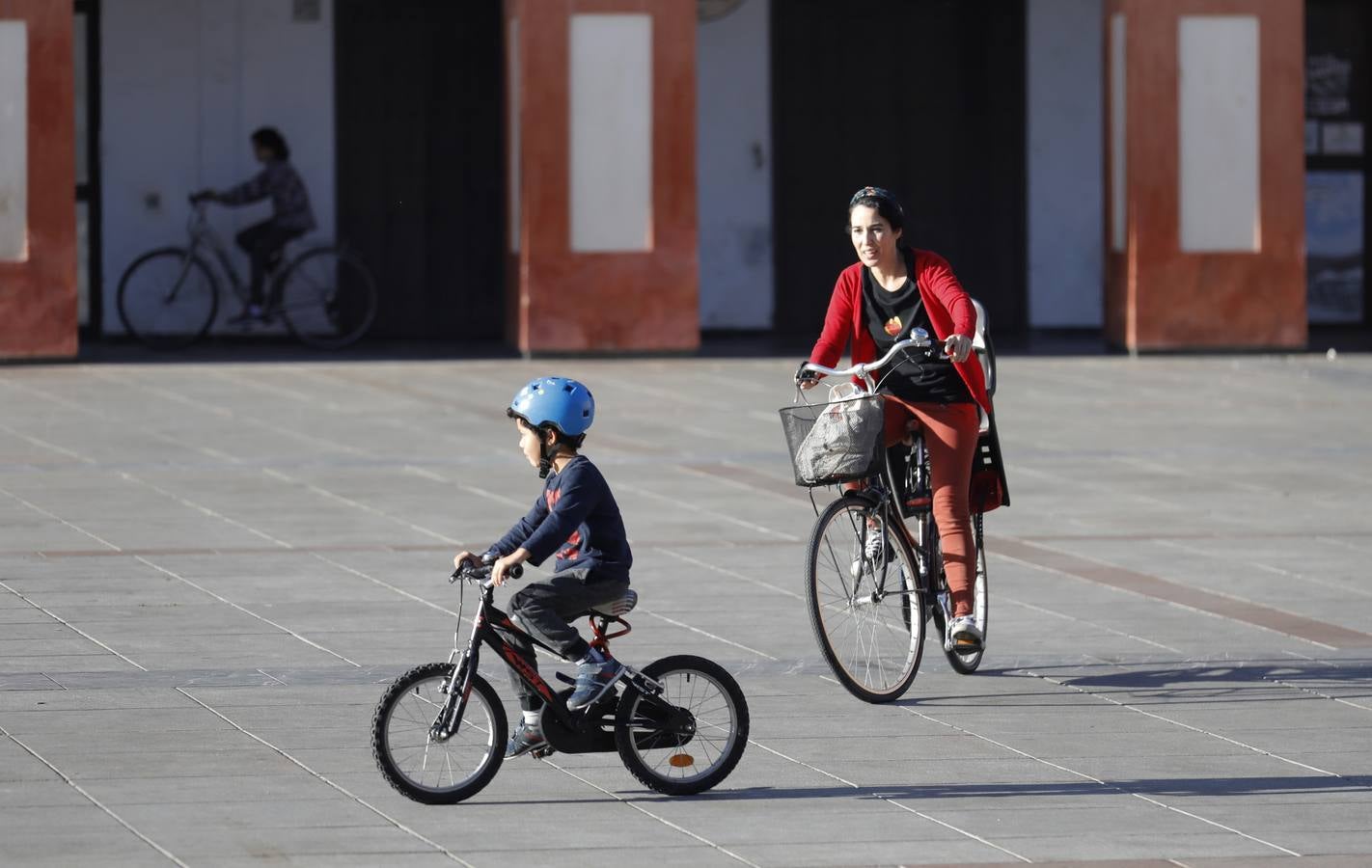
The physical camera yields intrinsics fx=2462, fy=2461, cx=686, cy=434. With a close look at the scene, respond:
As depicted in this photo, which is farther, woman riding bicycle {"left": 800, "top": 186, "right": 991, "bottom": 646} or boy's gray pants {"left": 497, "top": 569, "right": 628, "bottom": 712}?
woman riding bicycle {"left": 800, "top": 186, "right": 991, "bottom": 646}

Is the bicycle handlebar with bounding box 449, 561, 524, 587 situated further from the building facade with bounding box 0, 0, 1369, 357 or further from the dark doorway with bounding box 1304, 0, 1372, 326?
the dark doorway with bounding box 1304, 0, 1372, 326

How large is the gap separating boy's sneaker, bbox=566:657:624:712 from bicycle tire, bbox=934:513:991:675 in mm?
1711

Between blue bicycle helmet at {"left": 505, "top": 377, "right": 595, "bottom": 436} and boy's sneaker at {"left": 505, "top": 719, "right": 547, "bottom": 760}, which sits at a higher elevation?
blue bicycle helmet at {"left": 505, "top": 377, "right": 595, "bottom": 436}

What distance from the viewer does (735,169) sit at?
845 inches

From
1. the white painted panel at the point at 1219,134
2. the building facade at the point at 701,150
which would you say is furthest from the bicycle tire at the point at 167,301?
the white painted panel at the point at 1219,134

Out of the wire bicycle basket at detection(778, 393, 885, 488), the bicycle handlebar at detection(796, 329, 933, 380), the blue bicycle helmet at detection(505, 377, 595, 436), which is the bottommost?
the wire bicycle basket at detection(778, 393, 885, 488)

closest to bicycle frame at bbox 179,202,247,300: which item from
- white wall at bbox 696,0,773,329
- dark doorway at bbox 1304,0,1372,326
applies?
white wall at bbox 696,0,773,329

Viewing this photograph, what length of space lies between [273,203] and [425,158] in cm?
168

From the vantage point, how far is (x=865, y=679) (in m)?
7.72

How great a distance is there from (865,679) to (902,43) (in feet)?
47.3

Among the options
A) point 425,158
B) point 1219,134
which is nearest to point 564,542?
point 1219,134

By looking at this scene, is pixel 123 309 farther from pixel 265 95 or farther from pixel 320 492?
pixel 320 492

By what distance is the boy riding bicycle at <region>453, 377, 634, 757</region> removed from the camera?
249 inches

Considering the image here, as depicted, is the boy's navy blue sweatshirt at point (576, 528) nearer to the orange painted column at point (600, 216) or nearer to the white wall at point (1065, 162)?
the orange painted column at point (600, 216)
